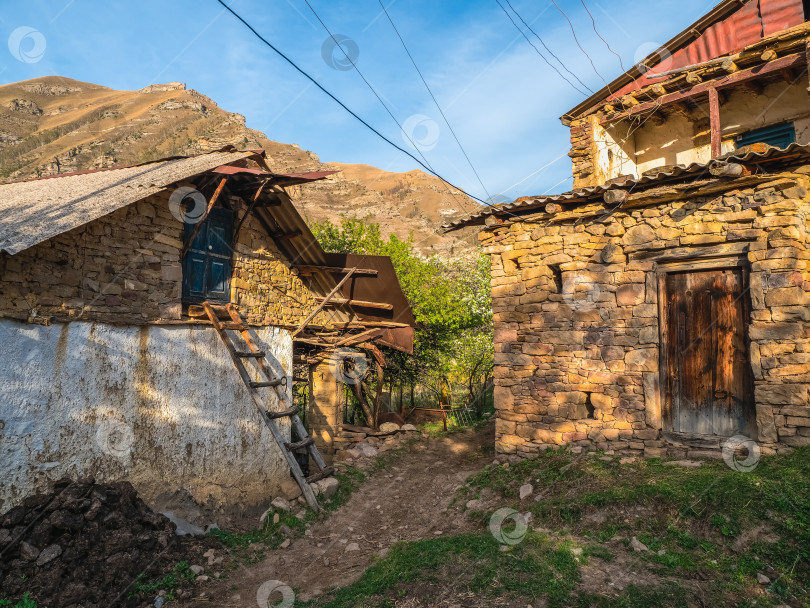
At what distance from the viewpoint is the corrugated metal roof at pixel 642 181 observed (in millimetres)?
5227

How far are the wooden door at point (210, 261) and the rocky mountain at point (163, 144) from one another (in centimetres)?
3158

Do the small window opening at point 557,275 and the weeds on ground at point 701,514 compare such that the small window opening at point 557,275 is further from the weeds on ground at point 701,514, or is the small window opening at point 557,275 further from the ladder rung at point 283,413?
the ladder rung at point 283,413

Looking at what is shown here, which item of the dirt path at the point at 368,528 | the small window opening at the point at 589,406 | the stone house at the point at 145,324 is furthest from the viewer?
the small window opening at the point at 589,406

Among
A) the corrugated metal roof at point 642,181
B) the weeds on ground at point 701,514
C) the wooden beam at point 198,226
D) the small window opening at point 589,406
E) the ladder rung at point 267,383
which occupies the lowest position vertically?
the weeds on ground at point 701,514

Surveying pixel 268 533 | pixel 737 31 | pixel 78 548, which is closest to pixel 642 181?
pixel 737 31

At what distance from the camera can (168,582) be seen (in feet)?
15.1

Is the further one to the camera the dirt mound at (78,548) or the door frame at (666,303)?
the door frame at (666,303)

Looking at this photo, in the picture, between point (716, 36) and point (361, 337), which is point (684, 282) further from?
point (361, 337)

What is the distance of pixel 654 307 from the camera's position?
6109 mm

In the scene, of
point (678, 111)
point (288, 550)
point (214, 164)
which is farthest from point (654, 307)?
point (214, 164)

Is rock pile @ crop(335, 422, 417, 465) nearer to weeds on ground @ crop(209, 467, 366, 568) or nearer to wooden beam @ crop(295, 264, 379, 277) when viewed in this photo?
weeds on ground @ crop(209, 467, 366, 568)

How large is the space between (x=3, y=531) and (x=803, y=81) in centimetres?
1137

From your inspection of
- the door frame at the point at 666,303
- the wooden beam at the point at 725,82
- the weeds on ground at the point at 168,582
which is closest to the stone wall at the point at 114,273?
the weeds on ground at the point at 168,582

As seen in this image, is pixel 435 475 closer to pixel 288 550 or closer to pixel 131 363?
pixel 288 550
